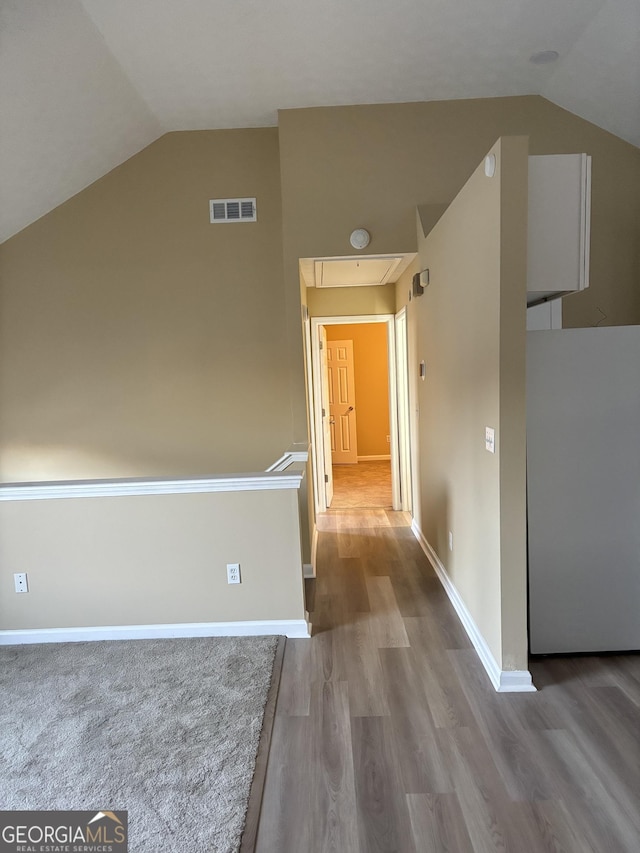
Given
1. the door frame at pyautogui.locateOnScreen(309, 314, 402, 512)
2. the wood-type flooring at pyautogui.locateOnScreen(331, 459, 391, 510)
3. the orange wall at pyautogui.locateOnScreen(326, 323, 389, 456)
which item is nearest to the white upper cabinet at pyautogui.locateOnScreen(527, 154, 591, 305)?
the door frame at pyautogui.locateOnScreen(309, 314, 402, 512)

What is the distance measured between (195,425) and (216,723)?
2.87 m

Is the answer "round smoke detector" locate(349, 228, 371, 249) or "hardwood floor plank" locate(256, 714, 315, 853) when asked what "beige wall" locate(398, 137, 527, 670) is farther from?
"hardwood floor plank" locate(256, 714, 315, 853)

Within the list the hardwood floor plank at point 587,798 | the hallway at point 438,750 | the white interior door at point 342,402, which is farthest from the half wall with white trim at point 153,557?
the white interior door at point 342,402

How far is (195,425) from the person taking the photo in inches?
188

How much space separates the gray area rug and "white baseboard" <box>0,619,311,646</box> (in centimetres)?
5

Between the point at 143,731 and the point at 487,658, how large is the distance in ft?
5.49

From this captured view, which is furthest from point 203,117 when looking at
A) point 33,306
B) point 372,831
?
point 372,831

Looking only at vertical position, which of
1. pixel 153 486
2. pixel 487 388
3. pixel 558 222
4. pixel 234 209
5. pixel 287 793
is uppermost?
pixel 234 209

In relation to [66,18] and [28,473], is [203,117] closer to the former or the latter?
[66,18]

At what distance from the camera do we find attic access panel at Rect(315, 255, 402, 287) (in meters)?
4.27

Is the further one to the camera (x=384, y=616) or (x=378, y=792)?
(x=384, y=616)

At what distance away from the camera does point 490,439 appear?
2553 millimetres

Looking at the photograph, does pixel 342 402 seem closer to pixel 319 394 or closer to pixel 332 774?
pixel 319 394

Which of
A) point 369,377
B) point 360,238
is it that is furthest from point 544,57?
point 369,377
